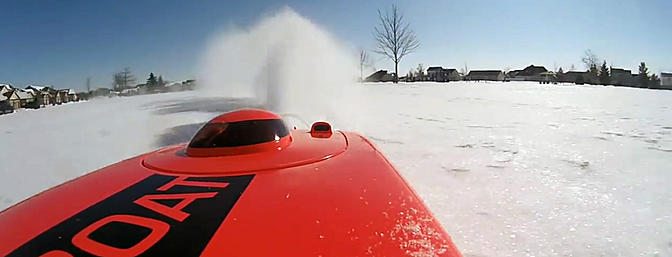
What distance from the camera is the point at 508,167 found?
3178 mm

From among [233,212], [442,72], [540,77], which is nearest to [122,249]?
[233,212]

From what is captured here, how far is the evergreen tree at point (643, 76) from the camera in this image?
27397 millimetres

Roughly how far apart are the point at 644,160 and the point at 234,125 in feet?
13.3

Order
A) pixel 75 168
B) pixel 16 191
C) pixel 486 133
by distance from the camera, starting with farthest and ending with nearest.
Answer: pixel 486 133
pixel 75 168
pixel 16 191

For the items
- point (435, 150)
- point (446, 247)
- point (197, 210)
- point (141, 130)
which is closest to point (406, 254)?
point (446, 247)

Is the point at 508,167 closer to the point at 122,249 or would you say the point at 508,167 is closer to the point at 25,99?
the point at 122,249

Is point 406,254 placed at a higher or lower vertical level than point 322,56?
lower

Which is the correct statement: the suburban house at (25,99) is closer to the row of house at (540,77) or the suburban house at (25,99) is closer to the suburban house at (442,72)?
the row of house at (540,77)

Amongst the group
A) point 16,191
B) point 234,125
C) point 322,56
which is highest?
point 322,56

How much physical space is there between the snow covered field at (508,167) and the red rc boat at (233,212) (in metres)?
0.97

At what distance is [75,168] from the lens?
130 inches

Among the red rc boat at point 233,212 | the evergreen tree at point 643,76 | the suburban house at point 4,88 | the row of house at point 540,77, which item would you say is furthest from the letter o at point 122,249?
the suburban house at point 4,88

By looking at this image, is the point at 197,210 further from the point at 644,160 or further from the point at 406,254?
the point at 644,160

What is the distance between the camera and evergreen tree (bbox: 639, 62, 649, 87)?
27.4 m
